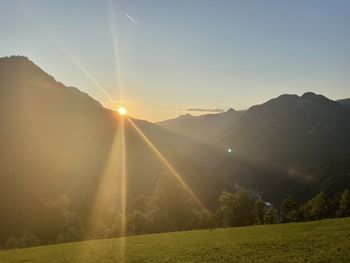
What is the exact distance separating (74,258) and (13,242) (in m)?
86.5

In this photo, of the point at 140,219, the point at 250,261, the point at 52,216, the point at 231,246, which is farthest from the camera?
the point at 140,219

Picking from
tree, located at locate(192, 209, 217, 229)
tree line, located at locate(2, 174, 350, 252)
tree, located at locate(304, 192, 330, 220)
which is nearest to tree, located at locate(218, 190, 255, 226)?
tree line, located at locate(2, 174, 350, 252)

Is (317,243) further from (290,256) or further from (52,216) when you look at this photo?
(52,216)

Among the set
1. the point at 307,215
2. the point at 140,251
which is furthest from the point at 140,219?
the point at 140,251

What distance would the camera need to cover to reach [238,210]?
126m

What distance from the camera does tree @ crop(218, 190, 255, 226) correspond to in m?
126

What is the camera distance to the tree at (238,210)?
126 m

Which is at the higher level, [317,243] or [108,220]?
[317,243]

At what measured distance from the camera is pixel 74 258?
46.6 m

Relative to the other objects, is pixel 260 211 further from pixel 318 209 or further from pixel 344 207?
pixel 344 207

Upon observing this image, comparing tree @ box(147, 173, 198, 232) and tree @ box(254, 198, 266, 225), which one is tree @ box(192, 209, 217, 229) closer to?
tree @ box(147, 173, 198, 232)

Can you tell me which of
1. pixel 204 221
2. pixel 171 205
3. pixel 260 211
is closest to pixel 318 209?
pixel 260 211

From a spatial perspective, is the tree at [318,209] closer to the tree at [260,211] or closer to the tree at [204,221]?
the tree at [260,211]

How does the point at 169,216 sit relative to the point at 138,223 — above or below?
above
